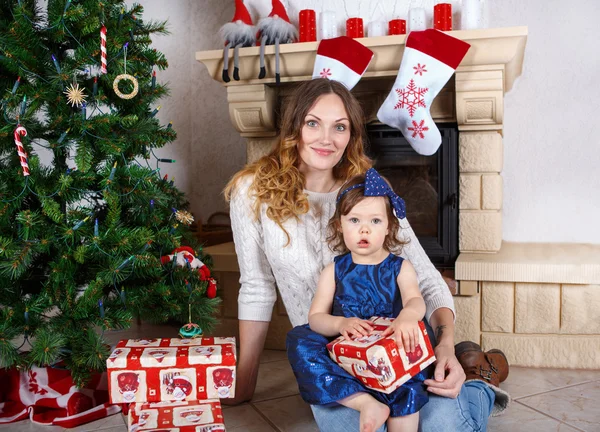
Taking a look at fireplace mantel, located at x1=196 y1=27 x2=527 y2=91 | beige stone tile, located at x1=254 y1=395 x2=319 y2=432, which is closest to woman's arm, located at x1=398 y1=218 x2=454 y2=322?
beige stone tile, located at x1=254 y1=395 x2=319 y2=432

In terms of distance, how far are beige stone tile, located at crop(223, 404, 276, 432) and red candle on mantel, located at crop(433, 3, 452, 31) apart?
1.51 m

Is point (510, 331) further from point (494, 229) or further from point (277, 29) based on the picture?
point (277, 29)

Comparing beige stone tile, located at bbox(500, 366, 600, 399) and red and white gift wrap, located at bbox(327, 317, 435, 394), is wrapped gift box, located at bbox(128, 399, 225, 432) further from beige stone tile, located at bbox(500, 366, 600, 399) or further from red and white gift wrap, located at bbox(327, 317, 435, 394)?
beige stone tile, located at bbox(500, 366, 600, 399)

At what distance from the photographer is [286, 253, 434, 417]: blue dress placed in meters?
1.25

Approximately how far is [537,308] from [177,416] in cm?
143

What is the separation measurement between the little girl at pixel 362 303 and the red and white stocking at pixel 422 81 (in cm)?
76

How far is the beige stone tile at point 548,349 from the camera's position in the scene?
2.12 metres

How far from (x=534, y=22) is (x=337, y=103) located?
155 centimetres

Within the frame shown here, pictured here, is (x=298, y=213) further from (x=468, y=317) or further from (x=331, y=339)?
(x=468, y=317)

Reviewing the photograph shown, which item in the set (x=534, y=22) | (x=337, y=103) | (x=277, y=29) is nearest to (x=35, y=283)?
(x=337, y=103)

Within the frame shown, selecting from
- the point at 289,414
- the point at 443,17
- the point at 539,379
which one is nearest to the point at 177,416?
the point at 289,414

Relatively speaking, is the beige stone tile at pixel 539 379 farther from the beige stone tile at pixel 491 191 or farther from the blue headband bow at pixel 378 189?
the blue headband bow at pixel 378 189

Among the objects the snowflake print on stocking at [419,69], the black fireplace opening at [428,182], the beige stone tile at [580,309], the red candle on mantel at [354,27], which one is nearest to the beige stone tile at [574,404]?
the beige stone tile at [580,309]

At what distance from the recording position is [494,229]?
2277 millimetres
